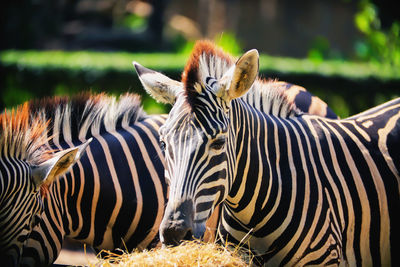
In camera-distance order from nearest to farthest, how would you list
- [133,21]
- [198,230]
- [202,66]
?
1. [198,230]
2. [202,66]
3. [133,21]

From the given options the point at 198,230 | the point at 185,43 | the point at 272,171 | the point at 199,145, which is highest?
the point at 199,145

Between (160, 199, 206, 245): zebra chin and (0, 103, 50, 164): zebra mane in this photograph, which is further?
(0, 103, 50, 164): zebra mane

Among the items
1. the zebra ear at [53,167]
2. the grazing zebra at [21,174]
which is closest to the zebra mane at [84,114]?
the grazing zebra at [21,174]

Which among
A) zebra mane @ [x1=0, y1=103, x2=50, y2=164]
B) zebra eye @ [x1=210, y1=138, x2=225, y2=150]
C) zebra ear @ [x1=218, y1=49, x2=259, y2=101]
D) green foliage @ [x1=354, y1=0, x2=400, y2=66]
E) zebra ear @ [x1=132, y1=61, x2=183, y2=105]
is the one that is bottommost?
zebra mane @ [x1=0, y1=103, x2=50, y2=164]

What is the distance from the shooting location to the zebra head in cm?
281

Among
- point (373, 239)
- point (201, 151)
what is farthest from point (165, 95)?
point (373, 239)

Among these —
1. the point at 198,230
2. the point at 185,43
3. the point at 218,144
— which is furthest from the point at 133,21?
the point at 198,230

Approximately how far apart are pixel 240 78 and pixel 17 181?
157 centimetres

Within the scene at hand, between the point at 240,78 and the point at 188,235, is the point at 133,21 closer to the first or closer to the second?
the point at 240,78

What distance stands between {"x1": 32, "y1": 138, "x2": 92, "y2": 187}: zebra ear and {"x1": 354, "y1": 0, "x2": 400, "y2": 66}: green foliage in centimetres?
1067

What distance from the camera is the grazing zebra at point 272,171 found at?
9.52ft

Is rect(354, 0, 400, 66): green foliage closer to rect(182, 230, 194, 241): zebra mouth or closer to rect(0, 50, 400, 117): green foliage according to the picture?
rect(0, 50, 400, 117): green foliage

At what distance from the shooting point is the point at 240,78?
308cm

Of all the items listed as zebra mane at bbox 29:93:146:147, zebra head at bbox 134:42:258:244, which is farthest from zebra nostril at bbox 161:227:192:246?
zebra mane at bbox 29:93:146:147
